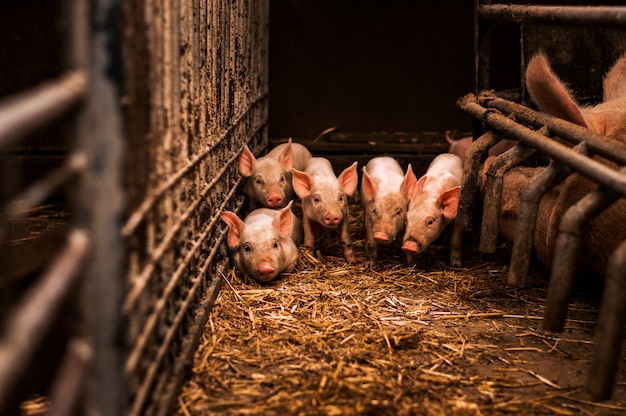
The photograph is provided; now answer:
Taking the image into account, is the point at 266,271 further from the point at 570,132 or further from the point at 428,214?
the point at 570,132

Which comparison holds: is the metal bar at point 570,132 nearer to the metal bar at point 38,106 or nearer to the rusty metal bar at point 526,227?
the rusty metal bar at point 526,227

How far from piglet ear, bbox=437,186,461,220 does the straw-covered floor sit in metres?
0.34

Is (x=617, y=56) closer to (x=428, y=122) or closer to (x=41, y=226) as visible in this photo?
(x=428, y=122)

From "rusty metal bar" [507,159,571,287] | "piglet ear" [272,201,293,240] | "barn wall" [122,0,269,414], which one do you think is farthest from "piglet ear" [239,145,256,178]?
"rusty metal bar" [507,159,571,287]

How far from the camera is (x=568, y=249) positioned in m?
2.49

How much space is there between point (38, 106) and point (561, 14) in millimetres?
2414

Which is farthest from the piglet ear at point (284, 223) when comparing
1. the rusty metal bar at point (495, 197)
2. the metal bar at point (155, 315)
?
the rusty metal bar at point (495, 197)

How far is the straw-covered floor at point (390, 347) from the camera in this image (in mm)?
2715

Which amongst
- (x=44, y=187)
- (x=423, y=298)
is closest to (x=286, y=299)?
(x=423, y=298)

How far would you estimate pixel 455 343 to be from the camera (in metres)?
3.30

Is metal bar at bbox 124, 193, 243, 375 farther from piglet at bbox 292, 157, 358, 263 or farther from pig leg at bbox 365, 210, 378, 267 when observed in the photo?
pig leg at bbox 365, 210, 378, 267

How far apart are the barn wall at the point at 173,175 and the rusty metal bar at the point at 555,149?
136 centimetres

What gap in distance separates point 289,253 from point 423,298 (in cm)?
76

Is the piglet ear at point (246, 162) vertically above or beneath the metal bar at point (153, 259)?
beneath
